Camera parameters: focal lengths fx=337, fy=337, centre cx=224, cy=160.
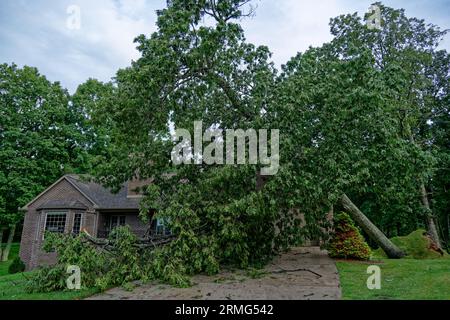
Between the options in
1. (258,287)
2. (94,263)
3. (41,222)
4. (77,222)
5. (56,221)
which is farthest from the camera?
(77,222)

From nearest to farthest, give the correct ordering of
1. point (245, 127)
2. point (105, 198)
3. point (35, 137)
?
point (245, 127), point (105, 198), point (35, 137)

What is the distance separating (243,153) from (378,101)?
3.46m

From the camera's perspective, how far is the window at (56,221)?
16062 millimetres

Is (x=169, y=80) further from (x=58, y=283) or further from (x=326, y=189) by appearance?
(x=58, y=283)

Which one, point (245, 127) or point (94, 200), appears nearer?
point (245, 127)

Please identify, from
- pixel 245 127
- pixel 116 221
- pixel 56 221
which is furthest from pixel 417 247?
pixel 56 221

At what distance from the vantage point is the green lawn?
5.85 meters

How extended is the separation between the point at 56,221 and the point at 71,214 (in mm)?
843

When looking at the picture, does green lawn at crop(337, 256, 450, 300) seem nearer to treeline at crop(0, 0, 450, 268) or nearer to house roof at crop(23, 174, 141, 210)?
treeline at crop(0, 0, 450, 268)

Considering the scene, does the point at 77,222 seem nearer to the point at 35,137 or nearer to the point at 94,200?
the point at 94,200

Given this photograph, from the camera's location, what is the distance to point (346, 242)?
10.2 meters

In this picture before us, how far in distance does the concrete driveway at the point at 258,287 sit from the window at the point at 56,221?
413 inches

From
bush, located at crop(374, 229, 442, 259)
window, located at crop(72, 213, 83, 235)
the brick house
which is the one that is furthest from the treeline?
window, located at crop(72, 213, 83, 235)

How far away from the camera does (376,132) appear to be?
853 cm
